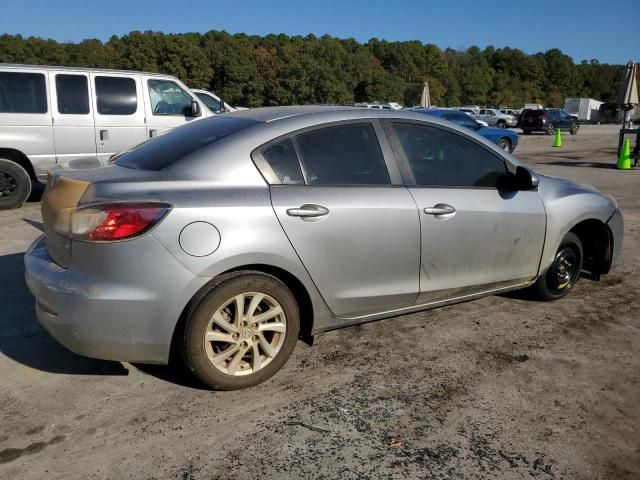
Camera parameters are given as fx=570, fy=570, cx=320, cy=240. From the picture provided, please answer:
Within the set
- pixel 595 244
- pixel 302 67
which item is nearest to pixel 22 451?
pixel 595 244

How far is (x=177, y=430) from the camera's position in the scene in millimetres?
2820

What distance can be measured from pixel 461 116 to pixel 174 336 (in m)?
17.9

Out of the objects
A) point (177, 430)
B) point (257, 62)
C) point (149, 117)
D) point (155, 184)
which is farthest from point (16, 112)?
point (257, 62)

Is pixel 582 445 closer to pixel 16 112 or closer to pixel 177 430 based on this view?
pixel 177 430

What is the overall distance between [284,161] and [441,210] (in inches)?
42.8

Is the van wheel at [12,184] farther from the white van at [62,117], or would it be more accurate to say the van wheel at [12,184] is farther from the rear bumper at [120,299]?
the rear bumper at [120,299]

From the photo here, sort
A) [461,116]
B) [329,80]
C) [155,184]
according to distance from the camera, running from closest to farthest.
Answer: [155,184], [461,116], [329,80]

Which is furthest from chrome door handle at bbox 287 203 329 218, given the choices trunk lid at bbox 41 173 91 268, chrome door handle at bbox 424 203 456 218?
trunk lid at bbox 41 173 91 268

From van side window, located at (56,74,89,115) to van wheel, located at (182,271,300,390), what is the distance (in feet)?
21.1

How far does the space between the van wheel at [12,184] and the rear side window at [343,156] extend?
6.28 meters

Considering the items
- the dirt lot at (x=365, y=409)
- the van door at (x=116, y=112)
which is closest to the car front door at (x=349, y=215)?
the dirt lot at (x=365, y=409)

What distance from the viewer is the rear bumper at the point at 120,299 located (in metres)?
2.79

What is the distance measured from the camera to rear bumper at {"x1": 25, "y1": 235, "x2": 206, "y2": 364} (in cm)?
279

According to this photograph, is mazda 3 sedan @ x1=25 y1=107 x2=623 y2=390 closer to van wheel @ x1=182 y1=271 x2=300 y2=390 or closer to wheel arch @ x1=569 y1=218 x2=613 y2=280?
van wheel @ x1=182 y1=271 x2=300 y2=390
